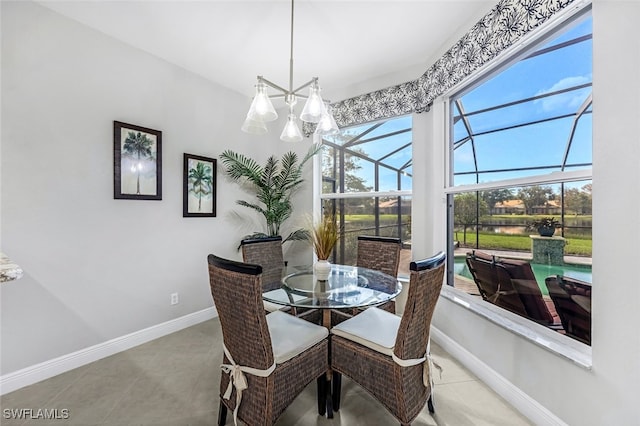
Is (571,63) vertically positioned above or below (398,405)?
above

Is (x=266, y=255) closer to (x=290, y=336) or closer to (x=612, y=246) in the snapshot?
(x=290, y=336)

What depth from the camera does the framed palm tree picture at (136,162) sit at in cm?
234

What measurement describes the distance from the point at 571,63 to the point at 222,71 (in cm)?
297

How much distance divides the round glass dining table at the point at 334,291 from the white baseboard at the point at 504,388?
876 millimetres

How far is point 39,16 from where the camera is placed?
6.37 ft

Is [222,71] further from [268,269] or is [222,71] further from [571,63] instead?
[571,63]

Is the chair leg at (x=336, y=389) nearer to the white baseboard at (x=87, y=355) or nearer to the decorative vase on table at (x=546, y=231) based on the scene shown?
the decorative vase on table at (x=546, y=231)

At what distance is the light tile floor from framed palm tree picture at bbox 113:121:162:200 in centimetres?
146

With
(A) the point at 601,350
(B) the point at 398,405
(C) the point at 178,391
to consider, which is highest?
(A) the point at 601,350

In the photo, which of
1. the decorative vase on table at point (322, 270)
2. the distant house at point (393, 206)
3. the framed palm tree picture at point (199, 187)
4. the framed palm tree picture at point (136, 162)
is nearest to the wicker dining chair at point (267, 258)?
the decorative vase on table at point (322, 270)

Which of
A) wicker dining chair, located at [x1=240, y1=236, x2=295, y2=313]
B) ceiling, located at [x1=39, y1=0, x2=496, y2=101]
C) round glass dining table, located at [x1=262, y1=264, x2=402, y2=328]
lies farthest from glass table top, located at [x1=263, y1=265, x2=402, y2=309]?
ceiling, located at [x1=39, y1=0, x2=496, y2=101]

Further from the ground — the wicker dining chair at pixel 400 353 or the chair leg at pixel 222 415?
the wicker dining chair at pixel 400 353

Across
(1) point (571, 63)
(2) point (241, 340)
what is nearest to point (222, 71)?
(2) point (241, 340)

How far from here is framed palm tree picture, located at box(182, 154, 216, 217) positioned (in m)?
2.88
